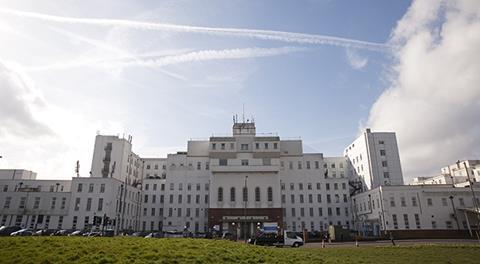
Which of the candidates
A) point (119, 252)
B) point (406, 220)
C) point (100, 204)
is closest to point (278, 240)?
point (119, 252)

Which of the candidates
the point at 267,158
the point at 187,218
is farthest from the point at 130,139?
the point at 267,158

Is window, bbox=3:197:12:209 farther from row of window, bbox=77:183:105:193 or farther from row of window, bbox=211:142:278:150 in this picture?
row of window, bbox=211:142:278:150

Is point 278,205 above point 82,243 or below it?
above

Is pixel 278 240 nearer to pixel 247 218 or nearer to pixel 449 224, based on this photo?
pixel 247 218

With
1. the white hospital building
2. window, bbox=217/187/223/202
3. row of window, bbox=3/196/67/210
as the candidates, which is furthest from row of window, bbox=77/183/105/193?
window, bbox=217/187/223/202

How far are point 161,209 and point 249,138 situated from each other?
1164 inches

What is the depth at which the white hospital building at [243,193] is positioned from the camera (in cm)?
6241

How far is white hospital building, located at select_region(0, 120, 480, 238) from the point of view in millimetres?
62406

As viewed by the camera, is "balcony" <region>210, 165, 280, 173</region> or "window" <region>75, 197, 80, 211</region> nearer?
"window" <region>75, 197, 80, 211</region>

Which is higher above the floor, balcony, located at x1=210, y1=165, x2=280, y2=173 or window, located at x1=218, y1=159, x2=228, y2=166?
window, located at x1=218, y1=159, x2=228, y2=166

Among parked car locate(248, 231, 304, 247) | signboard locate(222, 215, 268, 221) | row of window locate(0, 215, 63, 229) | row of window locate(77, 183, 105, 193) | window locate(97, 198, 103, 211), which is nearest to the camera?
parked car locate(248, 231, 304, 247)

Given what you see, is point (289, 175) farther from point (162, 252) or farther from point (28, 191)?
point (162, 252)

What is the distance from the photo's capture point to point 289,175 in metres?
82.2

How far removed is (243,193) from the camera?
72.9m
